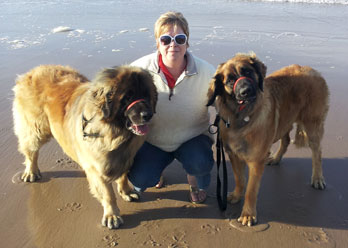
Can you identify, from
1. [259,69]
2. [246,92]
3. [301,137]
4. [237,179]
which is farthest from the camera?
[301,137]

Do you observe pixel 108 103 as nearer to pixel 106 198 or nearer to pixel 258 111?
pixel 106 198

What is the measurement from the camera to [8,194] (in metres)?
3.55

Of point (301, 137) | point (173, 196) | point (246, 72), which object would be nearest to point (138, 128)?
point (246, 72)

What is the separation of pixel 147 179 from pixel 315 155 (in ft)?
7.05

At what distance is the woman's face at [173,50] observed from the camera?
10.4 ft

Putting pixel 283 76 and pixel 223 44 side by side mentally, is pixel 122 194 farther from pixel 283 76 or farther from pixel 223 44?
pixel 223 44

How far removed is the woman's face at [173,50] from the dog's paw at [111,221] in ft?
5.71

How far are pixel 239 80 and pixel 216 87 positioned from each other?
10.9 inches

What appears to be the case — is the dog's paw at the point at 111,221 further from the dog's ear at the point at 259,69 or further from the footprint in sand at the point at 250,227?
the dog's ear at the point at 259,69

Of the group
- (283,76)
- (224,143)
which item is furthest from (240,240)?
(283,76)

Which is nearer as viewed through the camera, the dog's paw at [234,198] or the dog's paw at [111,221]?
the dog's paw at [111,221]

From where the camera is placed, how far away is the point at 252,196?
324 centimetres

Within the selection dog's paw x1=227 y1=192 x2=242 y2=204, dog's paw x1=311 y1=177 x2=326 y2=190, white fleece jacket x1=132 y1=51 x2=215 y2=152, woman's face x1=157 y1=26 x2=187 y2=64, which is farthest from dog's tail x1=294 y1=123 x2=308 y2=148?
woman's face x1=157 y1=26 x2=187 y2=64

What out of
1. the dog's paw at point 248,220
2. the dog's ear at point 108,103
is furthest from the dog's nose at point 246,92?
the dog's paw at point 248,220
